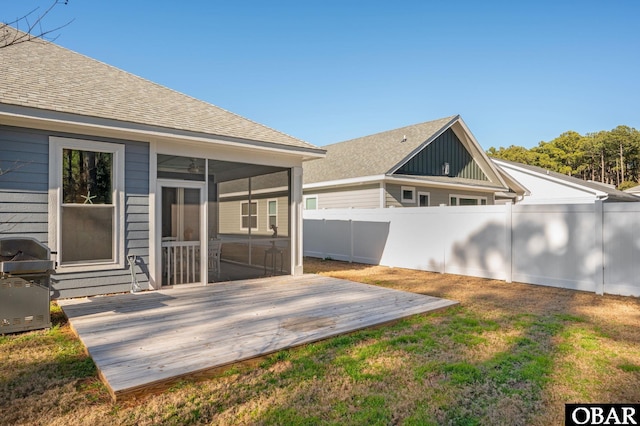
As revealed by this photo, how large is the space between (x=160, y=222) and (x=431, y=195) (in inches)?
448

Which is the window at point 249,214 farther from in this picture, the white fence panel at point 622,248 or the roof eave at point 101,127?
the white fence panel at point 622,248

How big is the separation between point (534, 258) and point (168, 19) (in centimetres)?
1067

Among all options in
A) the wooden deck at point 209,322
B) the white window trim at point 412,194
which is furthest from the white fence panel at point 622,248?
the white window trim at point 412,194

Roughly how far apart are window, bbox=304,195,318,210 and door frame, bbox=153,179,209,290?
368 inches

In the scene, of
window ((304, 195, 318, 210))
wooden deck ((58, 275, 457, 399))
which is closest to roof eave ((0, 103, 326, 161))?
wooden deck ((58, 275, 457, 399))

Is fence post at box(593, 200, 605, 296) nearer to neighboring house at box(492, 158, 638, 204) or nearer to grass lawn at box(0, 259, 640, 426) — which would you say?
grass lawn at box(0, 259, 640, 426)

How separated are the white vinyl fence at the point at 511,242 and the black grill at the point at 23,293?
27.4 ft

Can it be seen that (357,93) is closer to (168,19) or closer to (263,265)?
(168,19)

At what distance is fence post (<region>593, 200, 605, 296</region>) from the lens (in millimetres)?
6988

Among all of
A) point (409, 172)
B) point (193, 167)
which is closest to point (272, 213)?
point (193, 167)

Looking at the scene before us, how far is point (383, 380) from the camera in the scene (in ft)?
10.7

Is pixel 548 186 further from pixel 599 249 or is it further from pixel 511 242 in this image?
pixel 599 249

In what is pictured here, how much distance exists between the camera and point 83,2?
16.1 ft

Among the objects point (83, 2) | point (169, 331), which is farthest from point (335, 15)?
point (169, 331)
